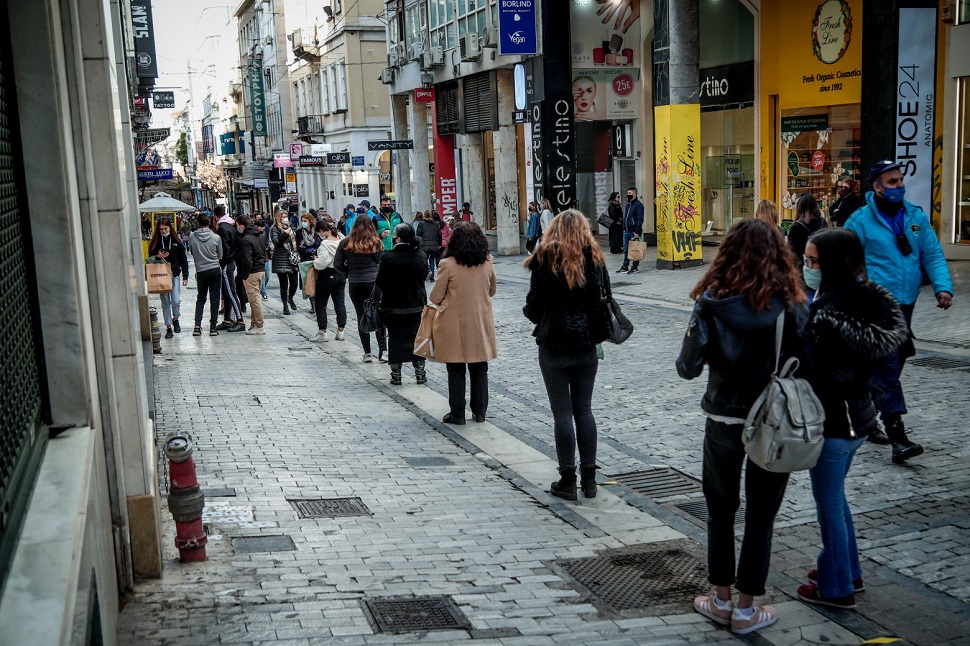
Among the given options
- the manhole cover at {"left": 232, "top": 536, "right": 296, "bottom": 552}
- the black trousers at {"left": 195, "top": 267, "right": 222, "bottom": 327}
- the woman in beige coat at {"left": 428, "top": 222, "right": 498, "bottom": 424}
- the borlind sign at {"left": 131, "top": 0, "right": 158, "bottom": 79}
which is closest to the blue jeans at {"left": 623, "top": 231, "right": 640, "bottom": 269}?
the black trousers at {"left": 195, "top": 267, "right": 222, "bottom": 327}

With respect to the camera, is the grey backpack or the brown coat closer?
the grey backpack

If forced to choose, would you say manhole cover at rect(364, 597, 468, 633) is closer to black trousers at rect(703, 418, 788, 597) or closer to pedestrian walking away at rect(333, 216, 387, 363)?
black trousers at rect(703, 418, 788, 597)

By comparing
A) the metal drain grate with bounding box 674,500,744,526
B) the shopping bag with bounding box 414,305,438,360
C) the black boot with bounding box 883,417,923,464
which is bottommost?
the metal drain grate with bounding box 674,500,744,526

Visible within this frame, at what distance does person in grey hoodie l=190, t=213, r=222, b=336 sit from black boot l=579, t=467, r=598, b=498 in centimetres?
1024

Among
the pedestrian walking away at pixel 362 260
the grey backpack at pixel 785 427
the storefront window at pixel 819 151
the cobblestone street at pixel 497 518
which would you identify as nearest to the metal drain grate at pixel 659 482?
the cobblestone street at pixel 497 518

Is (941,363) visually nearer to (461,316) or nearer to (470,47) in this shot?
(461,316)

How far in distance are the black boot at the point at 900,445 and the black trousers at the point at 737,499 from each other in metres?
2.90

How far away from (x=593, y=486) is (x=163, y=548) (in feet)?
8.92

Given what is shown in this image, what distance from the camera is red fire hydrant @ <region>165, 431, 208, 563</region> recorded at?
5.61 metres

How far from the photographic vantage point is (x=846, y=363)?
15.7ft

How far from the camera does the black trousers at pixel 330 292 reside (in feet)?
49.1

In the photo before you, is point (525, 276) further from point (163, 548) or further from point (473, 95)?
point (163, 548)

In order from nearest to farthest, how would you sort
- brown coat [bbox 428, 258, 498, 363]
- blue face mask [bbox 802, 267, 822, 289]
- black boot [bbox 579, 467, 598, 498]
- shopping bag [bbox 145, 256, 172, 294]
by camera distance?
1. blue face mask [bbox 802, 267, 822, 289]
2. black boot [bbox 579, 467, 598, 498]
3. brown coat [bbox 428, 258, 498, 363]
4. shopping bag [bbox 145, 256, 172, 294]

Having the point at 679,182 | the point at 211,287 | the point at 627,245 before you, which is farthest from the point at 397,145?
the point at 211,287
